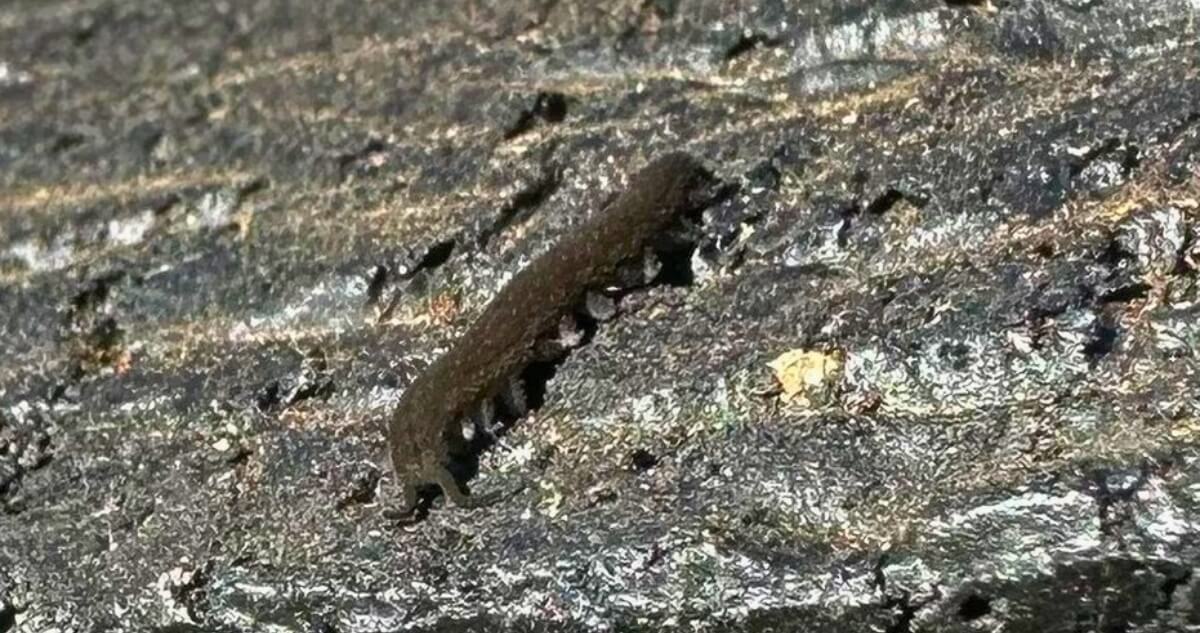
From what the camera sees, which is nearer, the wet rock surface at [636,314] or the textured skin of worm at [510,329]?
the wet rock surface at [636,314]

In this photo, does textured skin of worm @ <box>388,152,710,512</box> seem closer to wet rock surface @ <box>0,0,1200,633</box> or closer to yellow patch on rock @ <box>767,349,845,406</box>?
wet rock surface @ <box>0,0,1200,633</box>

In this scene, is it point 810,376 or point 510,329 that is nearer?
point 810,376

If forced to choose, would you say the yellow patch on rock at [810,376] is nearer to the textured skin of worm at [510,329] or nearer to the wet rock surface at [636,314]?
the wet rock surface at [636,314]

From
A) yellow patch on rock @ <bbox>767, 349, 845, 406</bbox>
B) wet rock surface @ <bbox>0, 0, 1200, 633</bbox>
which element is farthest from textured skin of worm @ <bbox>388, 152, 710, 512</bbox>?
yellow patch on rock @ <bbox>767, 349, 845, 406</bbox>

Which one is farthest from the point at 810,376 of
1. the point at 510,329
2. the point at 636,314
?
the point at 510,329

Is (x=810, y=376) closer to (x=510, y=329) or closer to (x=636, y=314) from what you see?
(x=636, y=314)

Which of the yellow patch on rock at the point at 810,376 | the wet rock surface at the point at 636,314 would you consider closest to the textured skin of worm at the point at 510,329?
the wet rock surface at the point at 636,314
